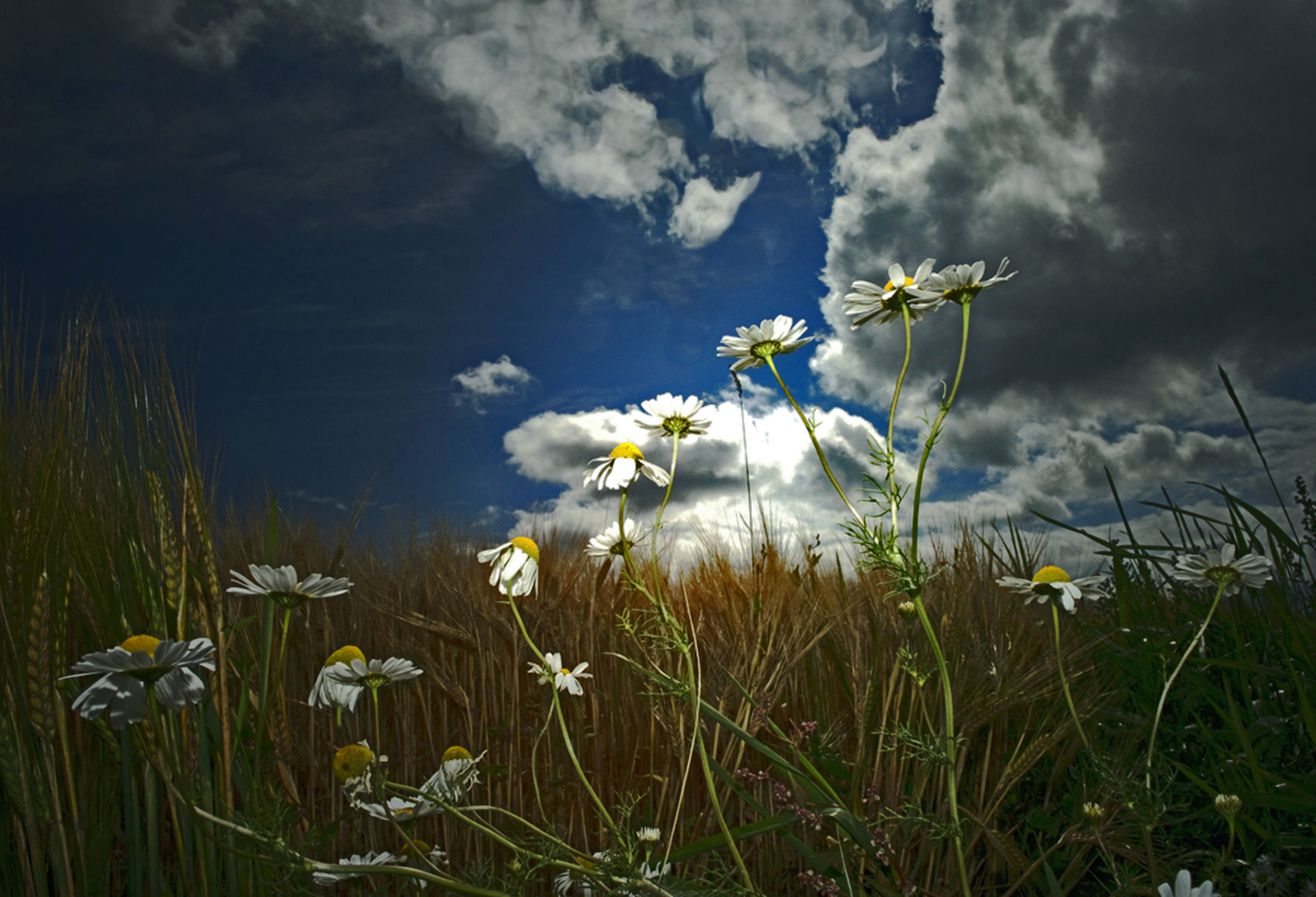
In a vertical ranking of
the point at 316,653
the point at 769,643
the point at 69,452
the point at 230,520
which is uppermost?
the point at 230,520

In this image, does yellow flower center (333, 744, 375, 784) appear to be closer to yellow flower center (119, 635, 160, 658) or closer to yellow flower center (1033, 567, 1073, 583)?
yellow flower center (119, 635, 160, 658)

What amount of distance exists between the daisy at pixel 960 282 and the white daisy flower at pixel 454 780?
1.11 metres

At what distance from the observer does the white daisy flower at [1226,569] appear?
164 cm

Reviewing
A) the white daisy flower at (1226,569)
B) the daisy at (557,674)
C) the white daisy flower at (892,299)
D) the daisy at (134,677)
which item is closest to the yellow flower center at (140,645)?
the daisy at (134,677)

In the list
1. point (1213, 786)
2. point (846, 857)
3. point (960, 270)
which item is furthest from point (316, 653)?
point (1213, 786)

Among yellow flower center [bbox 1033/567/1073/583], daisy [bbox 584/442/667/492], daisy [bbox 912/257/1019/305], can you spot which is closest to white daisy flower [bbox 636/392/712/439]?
daisy [bbox 584/442/667/492]

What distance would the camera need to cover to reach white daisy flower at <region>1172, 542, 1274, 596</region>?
164 cm

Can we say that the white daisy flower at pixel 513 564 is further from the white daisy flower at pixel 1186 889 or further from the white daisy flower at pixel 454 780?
the white daisy flower at pixel 1186 889

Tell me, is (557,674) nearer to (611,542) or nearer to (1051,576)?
(611,542)

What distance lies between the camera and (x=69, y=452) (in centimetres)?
183

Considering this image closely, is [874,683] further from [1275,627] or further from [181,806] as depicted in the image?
[1275,627]

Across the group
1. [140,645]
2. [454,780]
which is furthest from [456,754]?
[140,645]

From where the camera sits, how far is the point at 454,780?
52.9 inches

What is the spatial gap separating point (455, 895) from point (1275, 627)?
2.51m
